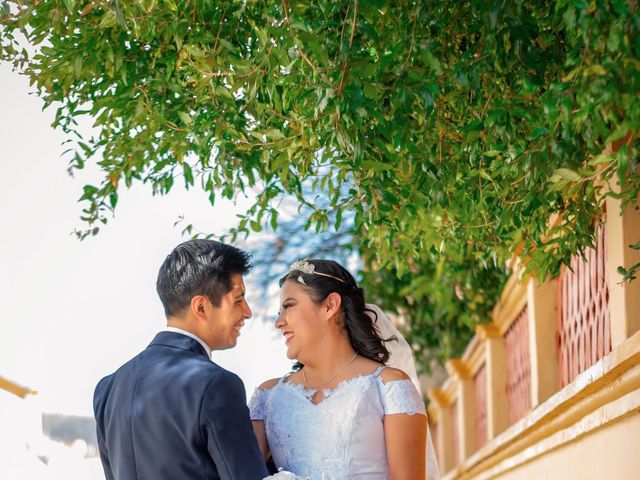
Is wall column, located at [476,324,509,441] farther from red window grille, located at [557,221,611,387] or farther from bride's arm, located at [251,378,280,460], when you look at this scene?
bride's arm, located at [251,378,280,460]

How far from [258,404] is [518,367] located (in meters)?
4.07

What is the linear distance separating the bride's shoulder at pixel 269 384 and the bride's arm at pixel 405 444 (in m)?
0.69

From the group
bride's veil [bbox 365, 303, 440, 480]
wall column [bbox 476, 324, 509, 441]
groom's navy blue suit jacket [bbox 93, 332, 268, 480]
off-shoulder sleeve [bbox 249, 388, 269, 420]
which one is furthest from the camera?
wall column [bbox 476, 324, 509, 441]

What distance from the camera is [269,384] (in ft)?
16.8

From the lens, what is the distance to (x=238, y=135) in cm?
452

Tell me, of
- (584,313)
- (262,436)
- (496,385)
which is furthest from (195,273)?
(496,385)

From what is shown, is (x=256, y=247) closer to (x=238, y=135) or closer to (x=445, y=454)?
(x=445, y=454)

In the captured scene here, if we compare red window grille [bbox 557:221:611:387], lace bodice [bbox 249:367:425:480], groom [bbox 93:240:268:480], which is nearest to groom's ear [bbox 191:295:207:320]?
groom [bbox 93:240:268:480]

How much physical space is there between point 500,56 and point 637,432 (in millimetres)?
1358

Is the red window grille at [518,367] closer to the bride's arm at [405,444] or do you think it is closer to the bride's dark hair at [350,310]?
the bride's dark hair at [350,310]

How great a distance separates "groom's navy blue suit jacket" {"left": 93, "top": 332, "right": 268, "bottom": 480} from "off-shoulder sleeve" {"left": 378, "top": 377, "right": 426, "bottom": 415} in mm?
996

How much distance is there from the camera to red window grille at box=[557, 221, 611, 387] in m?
4.98

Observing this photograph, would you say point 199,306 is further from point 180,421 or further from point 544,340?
point 544,340

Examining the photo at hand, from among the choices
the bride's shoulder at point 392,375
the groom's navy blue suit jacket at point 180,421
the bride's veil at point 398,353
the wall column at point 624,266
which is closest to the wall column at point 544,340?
the bride's veil at point 398,353
